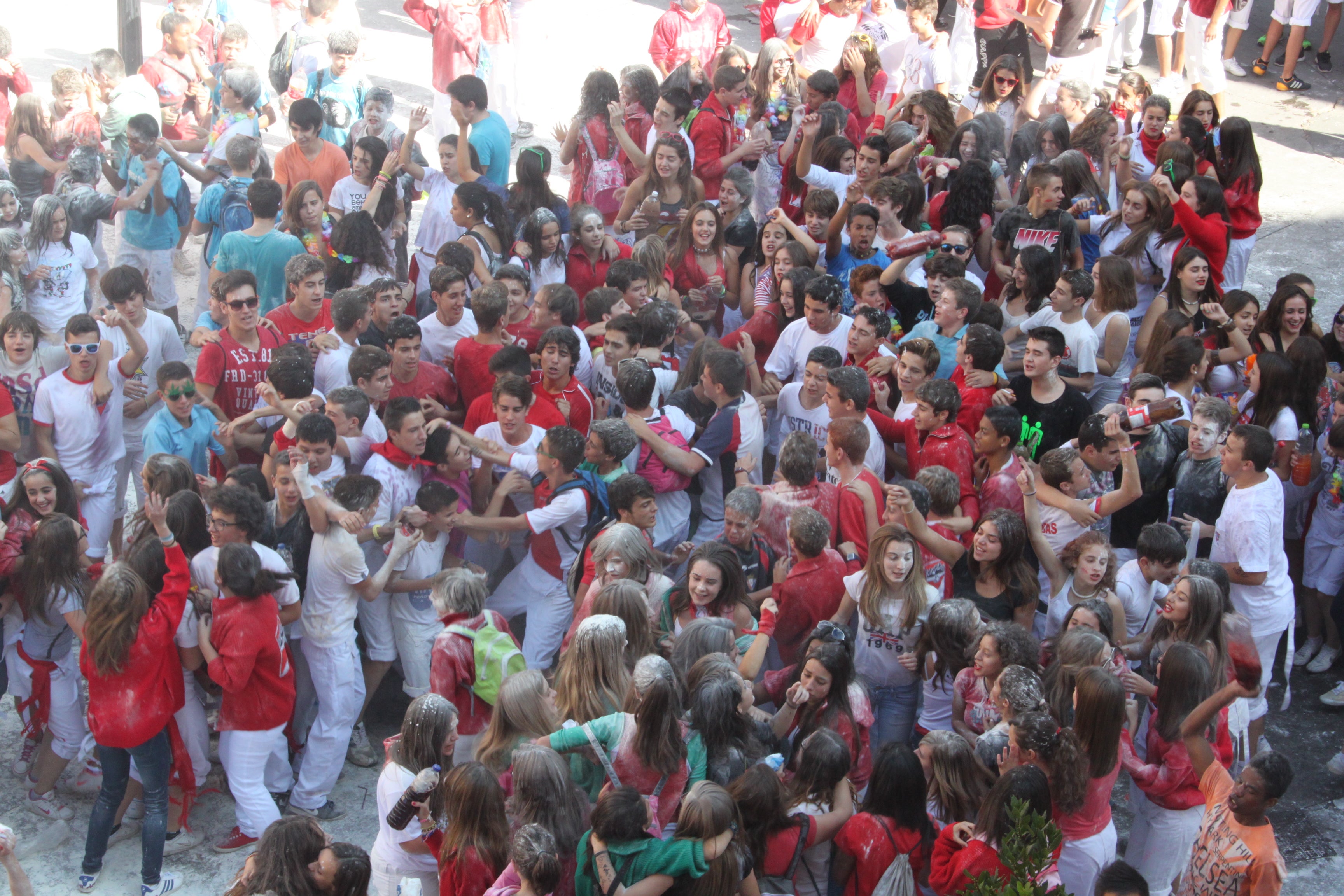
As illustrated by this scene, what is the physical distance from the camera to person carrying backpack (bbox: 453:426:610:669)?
5.48 m

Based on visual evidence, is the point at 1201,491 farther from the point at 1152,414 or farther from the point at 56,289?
the point at 56,289

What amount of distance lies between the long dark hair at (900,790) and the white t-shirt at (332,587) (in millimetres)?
2330

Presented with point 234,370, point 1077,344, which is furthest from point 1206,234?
point 234,370

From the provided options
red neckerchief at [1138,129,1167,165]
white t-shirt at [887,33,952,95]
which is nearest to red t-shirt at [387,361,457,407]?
red neckerchief at [1138,129,1167,165]

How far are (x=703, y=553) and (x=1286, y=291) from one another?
3.87 meters

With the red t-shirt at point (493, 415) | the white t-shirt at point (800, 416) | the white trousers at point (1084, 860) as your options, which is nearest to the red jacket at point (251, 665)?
the red t-shirt at point (493, 415)

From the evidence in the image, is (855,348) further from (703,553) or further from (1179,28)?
(1179,28)

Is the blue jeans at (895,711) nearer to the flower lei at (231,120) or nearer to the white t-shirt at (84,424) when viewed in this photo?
the white t-shirt at (84,424)

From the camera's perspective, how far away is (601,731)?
4.07 meters

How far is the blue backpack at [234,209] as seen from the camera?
301 inches

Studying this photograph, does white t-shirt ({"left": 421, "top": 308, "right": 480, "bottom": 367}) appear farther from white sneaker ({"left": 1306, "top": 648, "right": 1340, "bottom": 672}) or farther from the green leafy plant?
white sneaker ({"left": 1306, "top": 648, "right": 1340, "bottom": 672})

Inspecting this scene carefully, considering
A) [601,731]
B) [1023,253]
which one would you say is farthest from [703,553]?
[1023,253]

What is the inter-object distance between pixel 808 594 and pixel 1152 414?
191 cm

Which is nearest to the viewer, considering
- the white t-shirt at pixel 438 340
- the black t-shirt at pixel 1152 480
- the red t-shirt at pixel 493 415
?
the black t-shirt at pixel 1152 480
